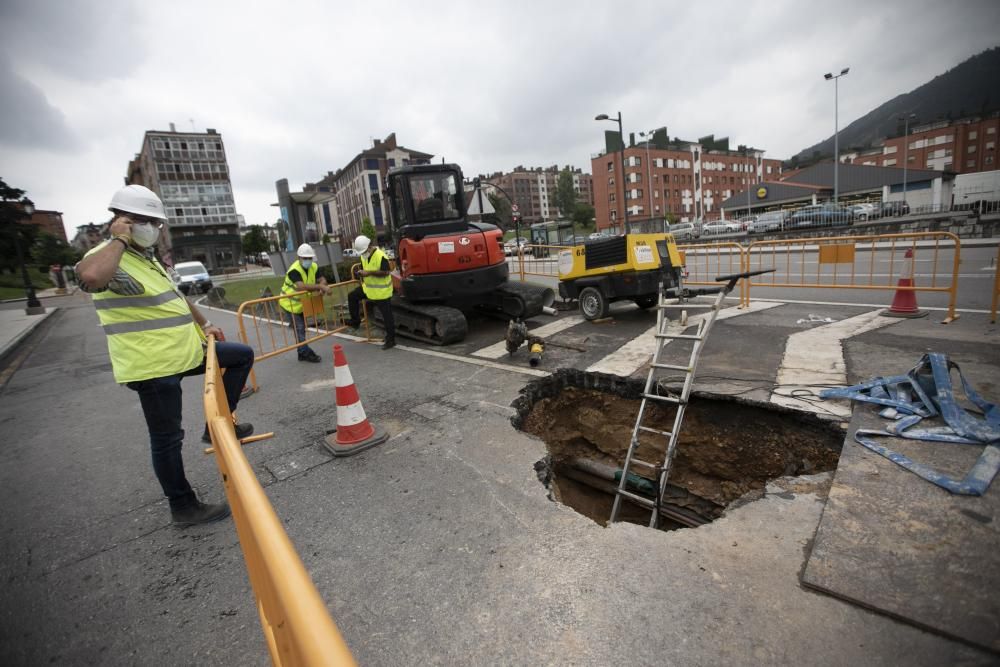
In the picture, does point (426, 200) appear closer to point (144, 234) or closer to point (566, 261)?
point (566, 261)

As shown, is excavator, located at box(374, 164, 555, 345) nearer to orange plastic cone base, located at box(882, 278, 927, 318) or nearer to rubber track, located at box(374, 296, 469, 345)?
rubber track, located at box(374, 296, 469, 345)

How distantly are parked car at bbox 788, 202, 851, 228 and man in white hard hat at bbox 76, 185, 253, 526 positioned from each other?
100 ft

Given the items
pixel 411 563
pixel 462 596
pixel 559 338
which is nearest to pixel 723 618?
pixel 462 596

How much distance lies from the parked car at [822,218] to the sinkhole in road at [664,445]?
27.2 metres

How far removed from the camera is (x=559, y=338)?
6.95 meters

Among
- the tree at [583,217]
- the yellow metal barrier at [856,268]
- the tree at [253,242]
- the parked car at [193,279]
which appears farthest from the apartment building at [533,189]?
the yellow metal barrier at [856,268]

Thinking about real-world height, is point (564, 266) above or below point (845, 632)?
above

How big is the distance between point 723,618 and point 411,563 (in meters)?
1.51

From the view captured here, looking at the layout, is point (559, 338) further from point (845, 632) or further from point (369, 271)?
point (845, 632)

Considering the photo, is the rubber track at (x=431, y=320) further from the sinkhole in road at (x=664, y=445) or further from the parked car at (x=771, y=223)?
the parked car at (x=771, y=223)

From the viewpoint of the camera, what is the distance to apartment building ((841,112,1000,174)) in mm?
68375

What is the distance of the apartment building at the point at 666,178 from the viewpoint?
6319 cm

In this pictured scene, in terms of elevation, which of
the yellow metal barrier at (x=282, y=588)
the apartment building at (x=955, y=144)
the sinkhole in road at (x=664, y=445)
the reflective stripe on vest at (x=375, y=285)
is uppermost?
the apartment building at (x=955, y=144)

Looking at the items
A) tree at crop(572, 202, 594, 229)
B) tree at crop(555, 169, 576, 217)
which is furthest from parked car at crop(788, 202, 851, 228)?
tree at crop(555, 169, 576, 217)
